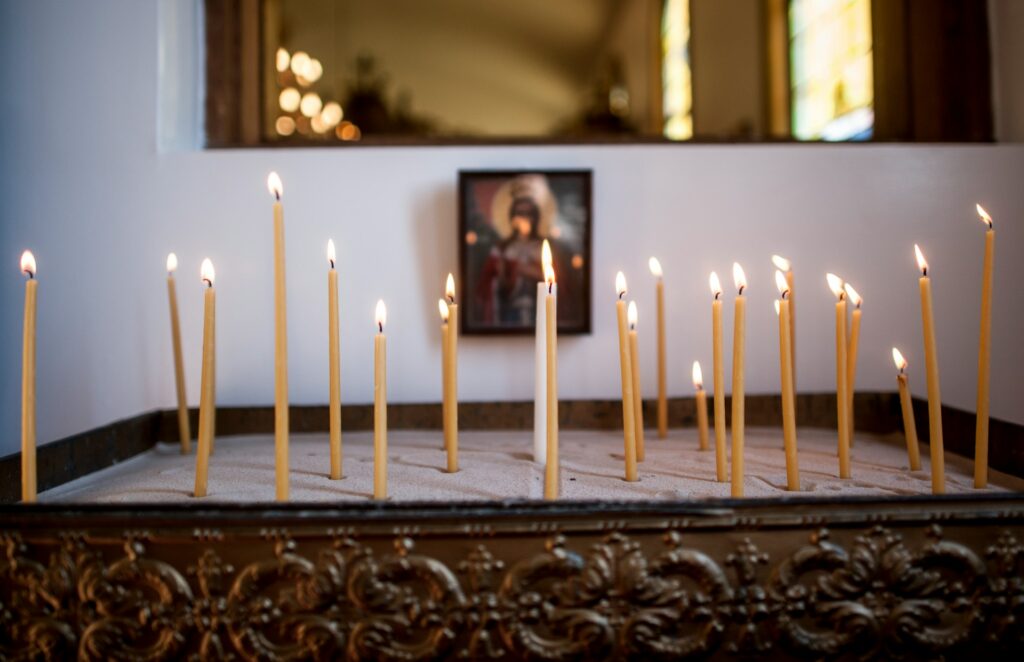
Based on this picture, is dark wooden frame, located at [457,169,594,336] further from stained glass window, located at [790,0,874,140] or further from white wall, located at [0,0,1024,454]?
stained glass window, located at [790,0,874,140]

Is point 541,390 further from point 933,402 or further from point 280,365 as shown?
point 933,402

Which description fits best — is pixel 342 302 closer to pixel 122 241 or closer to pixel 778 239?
pixel 122 241

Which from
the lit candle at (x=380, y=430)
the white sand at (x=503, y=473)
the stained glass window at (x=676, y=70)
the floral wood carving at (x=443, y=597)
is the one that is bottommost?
the floral wood carving at (x=443, y=597)

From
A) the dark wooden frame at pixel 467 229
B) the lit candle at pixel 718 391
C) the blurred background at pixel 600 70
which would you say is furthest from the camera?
the blurred background at pixel 600 70

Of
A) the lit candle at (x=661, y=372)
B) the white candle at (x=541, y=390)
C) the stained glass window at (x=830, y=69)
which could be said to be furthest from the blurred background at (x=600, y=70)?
the white candle at (x=541, y=390)

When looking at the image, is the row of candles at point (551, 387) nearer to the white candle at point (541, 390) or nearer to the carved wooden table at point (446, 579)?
the white candle at point (541, 390)

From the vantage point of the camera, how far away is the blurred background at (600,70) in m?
1.67

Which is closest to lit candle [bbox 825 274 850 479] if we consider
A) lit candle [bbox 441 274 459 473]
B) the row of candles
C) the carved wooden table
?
the row of candles

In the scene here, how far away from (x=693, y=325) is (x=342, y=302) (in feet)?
2.36

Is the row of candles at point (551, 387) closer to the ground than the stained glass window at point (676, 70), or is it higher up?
closer to the ground

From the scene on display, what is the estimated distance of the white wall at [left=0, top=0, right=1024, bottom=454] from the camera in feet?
5.19

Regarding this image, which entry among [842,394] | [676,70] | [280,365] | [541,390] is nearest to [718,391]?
[842,394]

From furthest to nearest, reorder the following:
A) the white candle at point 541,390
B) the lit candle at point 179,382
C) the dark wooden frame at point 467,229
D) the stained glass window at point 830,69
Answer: the stained glass window at point 830,69, the dark wooden frame at point 467,229, the lit candle at point 179,382, the white candle at point 541,390

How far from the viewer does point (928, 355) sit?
3.28ft
